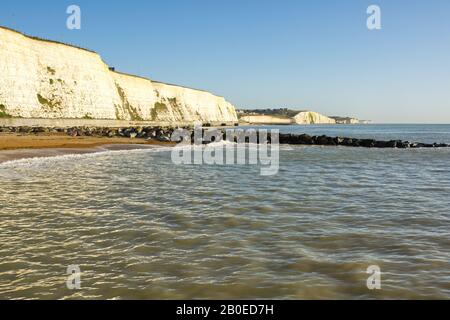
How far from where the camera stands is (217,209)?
11609 mm

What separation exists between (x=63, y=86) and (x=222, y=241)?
76.4 m

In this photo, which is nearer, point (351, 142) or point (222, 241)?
point (222, 241)

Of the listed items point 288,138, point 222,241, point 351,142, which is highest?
point 288,138

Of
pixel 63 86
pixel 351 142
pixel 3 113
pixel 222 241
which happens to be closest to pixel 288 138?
pixel 351 142

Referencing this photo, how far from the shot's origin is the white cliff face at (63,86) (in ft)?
205

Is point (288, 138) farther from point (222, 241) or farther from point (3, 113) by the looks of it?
point (222, 241)

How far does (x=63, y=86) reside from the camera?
7638 centimetres

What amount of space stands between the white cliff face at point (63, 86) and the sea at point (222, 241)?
53977mm

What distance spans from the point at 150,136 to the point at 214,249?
4615cm

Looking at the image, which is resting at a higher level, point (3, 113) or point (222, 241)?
point (3, 113)

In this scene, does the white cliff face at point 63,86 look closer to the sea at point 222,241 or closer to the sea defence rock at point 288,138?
the sea defence rock at point 288,138

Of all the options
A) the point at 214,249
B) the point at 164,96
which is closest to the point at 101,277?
the point at 214,249

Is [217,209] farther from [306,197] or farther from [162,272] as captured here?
[162,272]

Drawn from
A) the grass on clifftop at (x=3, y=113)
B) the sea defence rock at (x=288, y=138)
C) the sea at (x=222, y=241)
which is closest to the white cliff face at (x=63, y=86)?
the grass on clifftop at (x=3, y=113)
